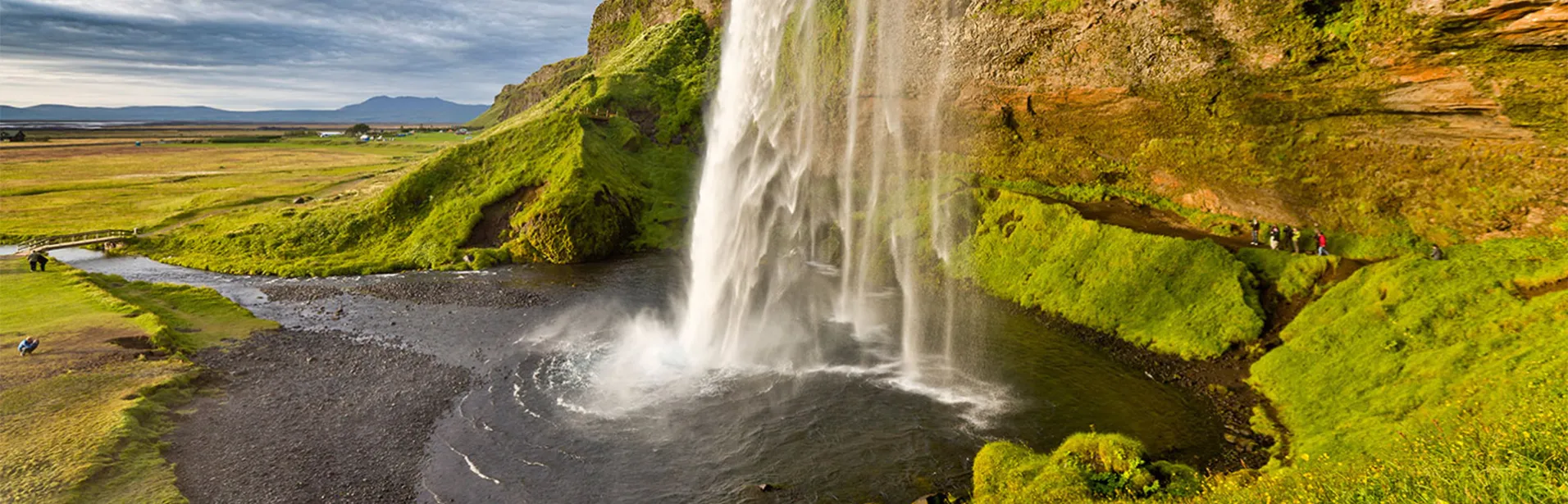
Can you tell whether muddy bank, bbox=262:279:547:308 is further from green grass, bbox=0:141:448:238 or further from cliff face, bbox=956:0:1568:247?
green grass, bbox=0:141:448:238

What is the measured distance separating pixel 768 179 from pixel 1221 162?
29129 mm

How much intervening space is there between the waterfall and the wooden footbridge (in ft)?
167

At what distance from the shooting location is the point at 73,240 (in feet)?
180

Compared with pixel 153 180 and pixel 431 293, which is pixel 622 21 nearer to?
pixel 153 180

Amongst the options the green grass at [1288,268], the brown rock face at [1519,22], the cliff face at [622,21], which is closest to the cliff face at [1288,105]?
the brown rock face at [1519,22]

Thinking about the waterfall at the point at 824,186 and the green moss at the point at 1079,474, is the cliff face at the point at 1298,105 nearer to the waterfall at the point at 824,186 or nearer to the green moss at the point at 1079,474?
the waterfall at the point at 824,186

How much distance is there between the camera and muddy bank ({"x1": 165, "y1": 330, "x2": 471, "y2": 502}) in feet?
60.4

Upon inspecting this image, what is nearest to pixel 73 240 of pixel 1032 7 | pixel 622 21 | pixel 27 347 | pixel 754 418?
pixel 27 347

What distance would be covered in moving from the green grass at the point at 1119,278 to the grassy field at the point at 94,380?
111 feet

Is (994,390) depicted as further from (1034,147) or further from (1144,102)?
(1034,147)

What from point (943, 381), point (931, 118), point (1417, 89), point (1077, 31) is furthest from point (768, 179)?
point (1417, 89)

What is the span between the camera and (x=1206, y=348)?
25.8 metres

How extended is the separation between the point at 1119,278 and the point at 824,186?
28.5 metres

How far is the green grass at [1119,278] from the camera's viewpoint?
26.9 meters
